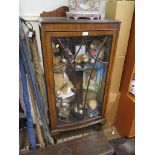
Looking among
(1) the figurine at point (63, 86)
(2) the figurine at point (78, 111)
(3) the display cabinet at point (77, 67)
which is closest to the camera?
(3) the display cabinet at point (77, 67)

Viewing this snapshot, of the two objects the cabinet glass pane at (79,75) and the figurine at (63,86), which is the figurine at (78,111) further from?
the figurine at (63,86)

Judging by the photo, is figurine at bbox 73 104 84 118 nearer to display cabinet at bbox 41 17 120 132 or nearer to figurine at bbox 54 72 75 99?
display cabinet at bbox 41 17 120 132

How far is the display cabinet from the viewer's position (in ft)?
3.47

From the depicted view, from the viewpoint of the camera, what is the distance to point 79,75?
1391 millimetres

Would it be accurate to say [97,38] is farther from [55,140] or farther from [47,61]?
[55,140]

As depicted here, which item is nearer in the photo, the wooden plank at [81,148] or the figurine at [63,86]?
the wooden plank at [81,148]

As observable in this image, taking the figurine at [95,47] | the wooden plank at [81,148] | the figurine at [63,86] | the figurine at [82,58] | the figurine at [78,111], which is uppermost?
the figurine at [95,47]

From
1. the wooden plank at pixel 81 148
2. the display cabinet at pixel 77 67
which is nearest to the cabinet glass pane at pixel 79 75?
the display cabinet at pixel 77 67

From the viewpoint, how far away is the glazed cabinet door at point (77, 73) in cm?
115

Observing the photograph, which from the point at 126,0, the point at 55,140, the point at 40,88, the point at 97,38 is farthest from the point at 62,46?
the point at 55,140

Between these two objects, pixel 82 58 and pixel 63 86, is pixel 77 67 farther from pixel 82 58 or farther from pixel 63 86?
pixel 63 86

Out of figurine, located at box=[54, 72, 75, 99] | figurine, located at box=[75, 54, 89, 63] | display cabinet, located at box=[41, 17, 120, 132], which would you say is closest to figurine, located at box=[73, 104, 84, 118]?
display cabinet, located at box=[41, 17, 120, 132]

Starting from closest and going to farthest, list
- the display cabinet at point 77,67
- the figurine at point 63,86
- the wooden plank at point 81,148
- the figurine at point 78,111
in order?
the display cabinet at point 77,67 → the wooden plank at point 81,148 → the figurine at point 63,86 → the figurine at point 78,111

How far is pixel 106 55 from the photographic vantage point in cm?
130
